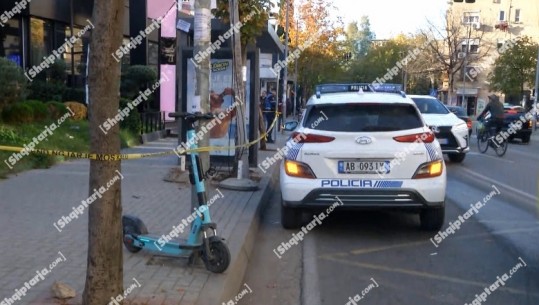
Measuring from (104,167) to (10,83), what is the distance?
8910 millimetres

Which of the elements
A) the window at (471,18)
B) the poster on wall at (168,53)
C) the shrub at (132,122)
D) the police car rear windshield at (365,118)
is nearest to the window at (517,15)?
the window at (471,18)

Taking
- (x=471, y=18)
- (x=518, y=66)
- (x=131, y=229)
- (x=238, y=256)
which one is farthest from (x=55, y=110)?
(x=471, y=18)

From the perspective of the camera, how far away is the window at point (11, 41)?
17.7 metres

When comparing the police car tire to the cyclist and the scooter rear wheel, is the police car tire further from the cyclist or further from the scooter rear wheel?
the cyclist

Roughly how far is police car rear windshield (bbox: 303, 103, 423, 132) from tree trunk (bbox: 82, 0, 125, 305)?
12.6ft

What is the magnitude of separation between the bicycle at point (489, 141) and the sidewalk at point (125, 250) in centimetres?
934

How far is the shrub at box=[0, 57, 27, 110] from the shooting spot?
11586 mm

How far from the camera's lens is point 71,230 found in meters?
6.67

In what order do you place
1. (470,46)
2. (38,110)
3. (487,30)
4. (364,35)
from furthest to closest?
1. (364,35)
2. (487,30)
3. (470,46)
4. (38,110)

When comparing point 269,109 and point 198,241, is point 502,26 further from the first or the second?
point 198,241

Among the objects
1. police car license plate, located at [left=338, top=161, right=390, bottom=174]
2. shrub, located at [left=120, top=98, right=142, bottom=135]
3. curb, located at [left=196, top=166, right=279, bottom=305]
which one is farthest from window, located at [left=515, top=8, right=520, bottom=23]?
police car license plate, located at [left=338, top=161, right=390, bottom=174]

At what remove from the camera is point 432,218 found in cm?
747

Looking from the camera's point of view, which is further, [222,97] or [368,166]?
[222,97]

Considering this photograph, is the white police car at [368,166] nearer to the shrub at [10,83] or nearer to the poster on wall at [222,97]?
the poster on wall at [222,97]
